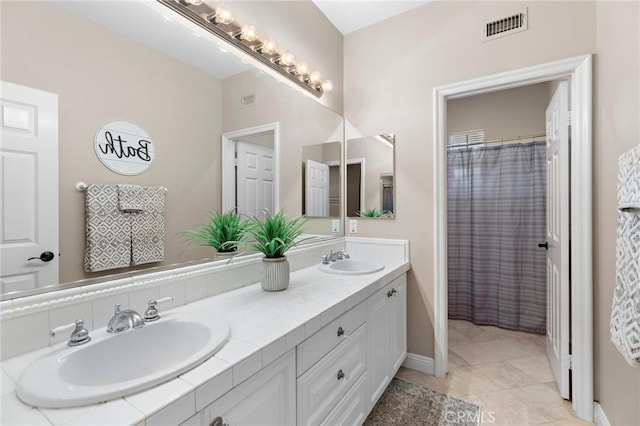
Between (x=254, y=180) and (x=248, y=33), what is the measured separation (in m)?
0.76

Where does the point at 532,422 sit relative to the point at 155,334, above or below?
below

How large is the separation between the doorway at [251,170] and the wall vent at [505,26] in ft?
4.95

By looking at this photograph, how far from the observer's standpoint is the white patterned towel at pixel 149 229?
1128mm

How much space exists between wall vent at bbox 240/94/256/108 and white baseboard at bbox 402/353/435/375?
80.2 inches

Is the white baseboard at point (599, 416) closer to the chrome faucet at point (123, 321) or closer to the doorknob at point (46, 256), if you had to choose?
the chrome faucet at point (123, 321)

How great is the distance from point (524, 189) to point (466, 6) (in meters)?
1.78

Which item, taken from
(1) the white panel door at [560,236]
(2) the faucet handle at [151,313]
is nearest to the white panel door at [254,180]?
(2) the faucet handle at [151,313]

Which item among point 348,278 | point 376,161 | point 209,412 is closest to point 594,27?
point 376,161

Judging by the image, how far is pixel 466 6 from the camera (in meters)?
2.00

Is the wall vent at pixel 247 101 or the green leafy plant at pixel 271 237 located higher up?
the wall vent at pixel 247 101

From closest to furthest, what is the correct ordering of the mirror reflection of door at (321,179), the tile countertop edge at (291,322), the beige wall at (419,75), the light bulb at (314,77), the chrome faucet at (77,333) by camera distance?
1. the tile countertop edge at (291,322)
2. the chrome faucet at (77,333)
3. the beige wall at (419,75)
4. the light bulb at (314,77)
5. the mirror reflection of door at (321,179)

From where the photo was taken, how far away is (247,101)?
5.24ft

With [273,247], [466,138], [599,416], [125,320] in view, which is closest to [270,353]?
[125,320]

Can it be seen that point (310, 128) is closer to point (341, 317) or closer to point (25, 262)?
point (341, 317)
